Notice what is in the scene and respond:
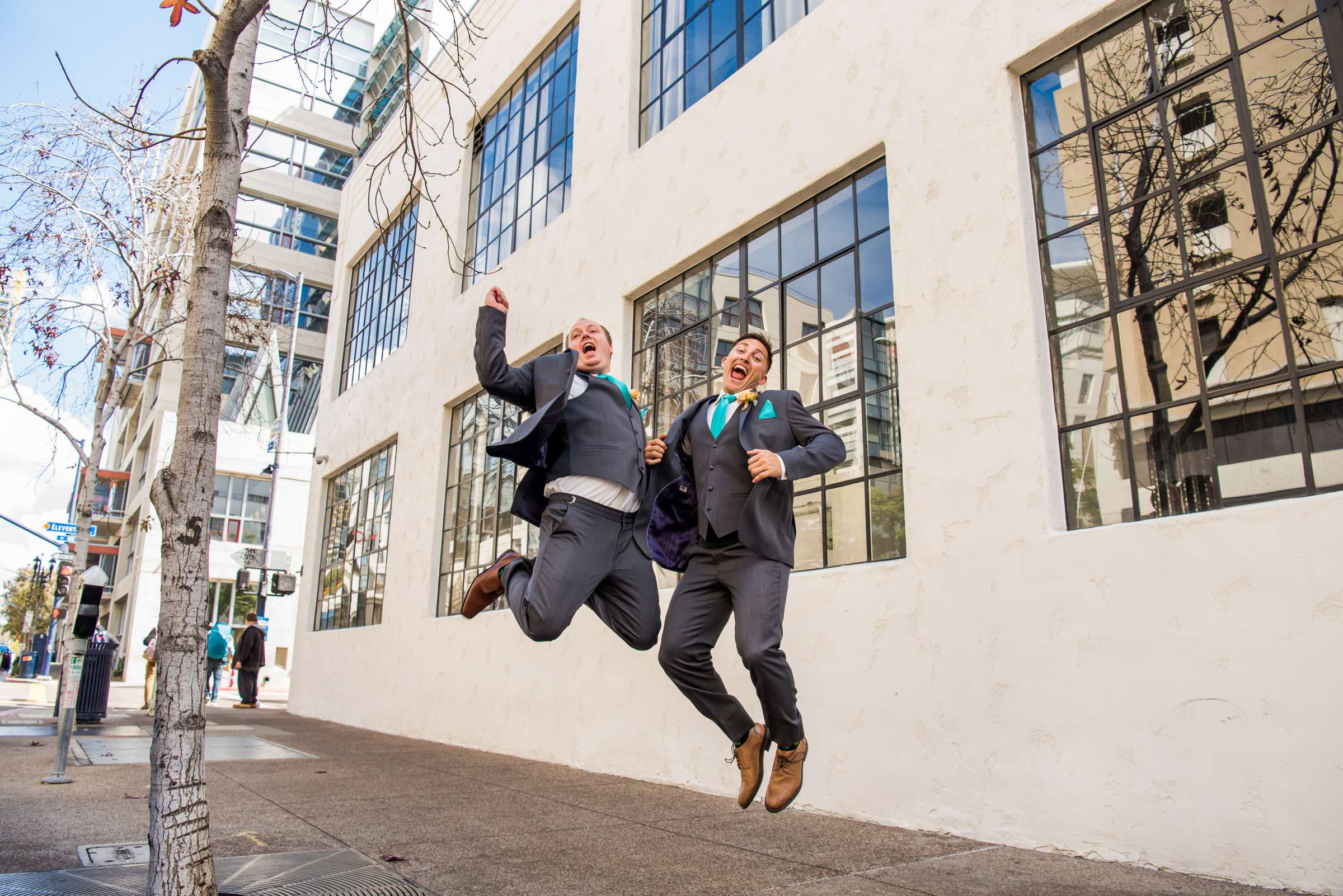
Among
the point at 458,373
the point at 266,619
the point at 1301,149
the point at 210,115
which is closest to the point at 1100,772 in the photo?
the point at 1301,149

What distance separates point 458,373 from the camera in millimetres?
11648

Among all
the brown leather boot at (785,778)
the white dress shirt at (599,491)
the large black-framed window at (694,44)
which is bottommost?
the brown leather boot at (785,778)

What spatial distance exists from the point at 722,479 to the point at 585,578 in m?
0.75

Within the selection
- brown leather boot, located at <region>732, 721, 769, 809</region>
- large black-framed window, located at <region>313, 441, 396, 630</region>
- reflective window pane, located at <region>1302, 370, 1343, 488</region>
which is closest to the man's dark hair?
brown leather boot, located at <region>732, 721, 769, 809</region>

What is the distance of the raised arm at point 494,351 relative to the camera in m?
4.04

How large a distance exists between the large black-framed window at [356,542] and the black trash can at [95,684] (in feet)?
10.7

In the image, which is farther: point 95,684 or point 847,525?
point 95,684

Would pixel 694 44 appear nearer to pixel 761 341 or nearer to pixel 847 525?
pixel 847 525

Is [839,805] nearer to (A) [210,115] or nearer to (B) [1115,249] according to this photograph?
(B) [1115,249]

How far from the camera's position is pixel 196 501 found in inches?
132

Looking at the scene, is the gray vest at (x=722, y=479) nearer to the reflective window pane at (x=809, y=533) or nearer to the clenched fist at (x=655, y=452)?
the clenched fist at (x=655, y=452)

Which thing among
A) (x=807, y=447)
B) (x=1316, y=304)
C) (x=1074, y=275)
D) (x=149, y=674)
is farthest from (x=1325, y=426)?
(x=149, y=674)

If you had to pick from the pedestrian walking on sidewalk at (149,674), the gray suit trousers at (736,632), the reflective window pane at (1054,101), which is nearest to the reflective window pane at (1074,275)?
the reflective window pane at (1054,101)

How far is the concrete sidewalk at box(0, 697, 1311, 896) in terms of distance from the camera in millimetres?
3676
